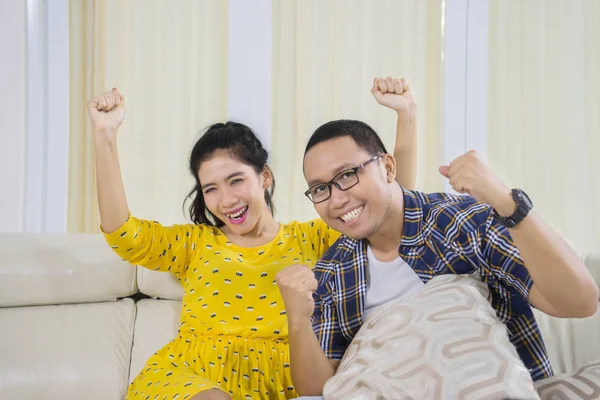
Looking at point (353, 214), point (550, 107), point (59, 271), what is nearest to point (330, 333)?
point (353, 214)

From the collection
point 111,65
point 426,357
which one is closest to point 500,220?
point 426,357

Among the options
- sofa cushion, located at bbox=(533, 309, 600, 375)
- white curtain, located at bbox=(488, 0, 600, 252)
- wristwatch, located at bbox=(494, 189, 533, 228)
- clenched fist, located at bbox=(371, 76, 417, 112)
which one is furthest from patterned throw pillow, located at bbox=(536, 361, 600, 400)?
white curtain, located at bbox=(488, 0, 600, 252)

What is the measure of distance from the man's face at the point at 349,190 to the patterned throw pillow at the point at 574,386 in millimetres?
471

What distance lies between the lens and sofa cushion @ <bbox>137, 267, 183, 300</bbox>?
192 centimetres

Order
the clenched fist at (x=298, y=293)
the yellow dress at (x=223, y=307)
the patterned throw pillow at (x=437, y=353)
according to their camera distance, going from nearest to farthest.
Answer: the patterned throw pillow at (x=437, y=353)
the clenched fist at (x=298, y=293)
the yellow dress at (x=223, y=307)

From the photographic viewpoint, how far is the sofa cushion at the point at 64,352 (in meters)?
1.71

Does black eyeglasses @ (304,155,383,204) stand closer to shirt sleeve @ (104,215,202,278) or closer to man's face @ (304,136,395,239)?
man's face @ (304,136,395,239)

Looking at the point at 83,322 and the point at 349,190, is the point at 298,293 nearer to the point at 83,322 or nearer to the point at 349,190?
the point at 349,190

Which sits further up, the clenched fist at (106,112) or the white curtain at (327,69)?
the white curtain at (327,69)

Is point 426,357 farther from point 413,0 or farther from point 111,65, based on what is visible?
point 413,0

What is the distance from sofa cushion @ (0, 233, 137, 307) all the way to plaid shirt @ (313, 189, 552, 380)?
0.82 metres

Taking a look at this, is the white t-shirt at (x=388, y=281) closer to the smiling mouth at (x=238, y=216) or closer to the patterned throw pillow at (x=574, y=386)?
the patterned throw pillow at (x=574, y=386)

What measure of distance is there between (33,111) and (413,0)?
2.06 m

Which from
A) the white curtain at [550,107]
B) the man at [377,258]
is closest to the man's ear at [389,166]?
the man at [377,258]
